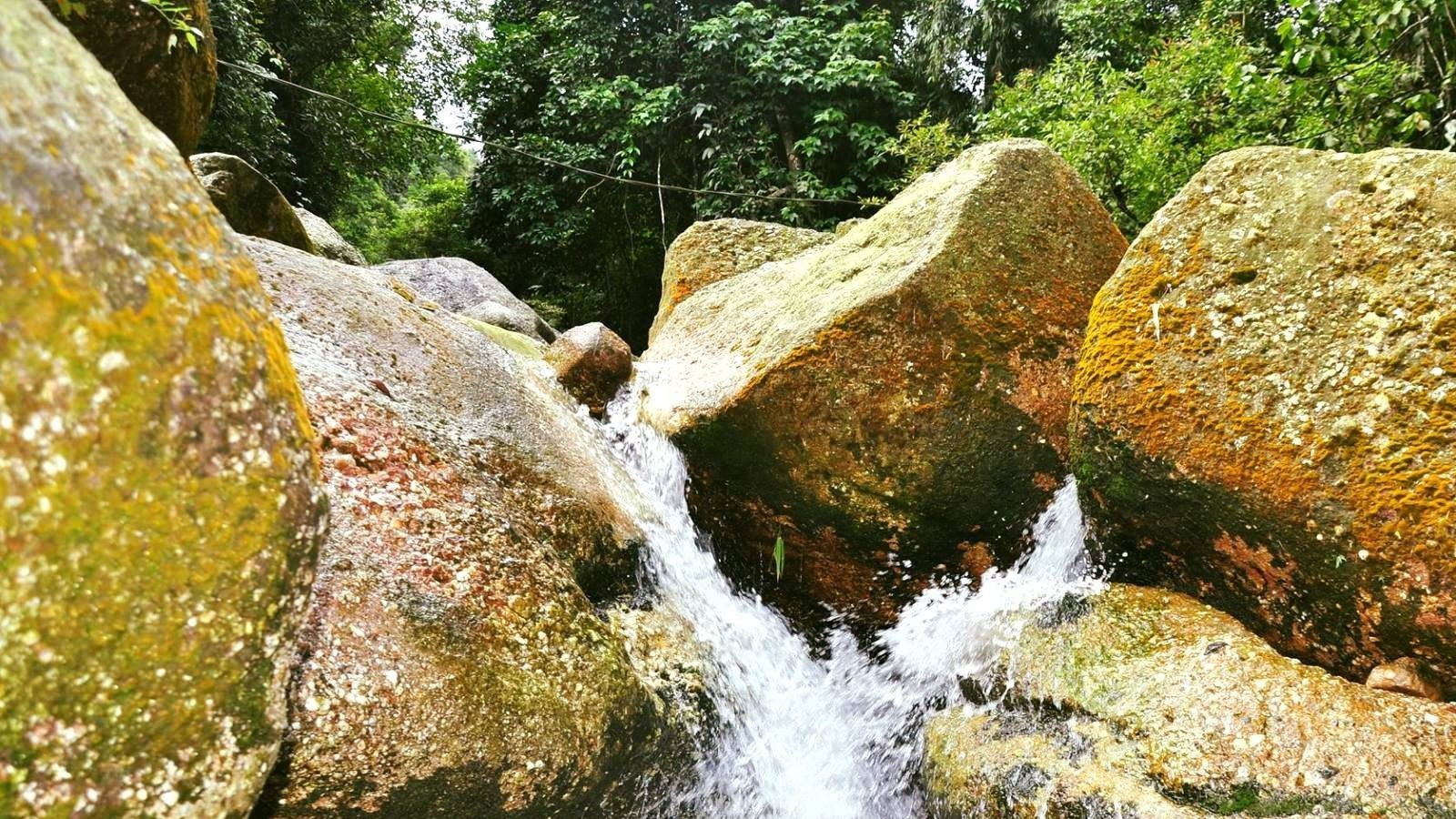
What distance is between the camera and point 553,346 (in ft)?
21.0

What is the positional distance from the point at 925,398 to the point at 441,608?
2.62 metres

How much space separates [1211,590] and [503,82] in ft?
44.3

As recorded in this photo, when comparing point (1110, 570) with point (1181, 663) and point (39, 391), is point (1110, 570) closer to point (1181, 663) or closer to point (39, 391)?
point (1181, 663)

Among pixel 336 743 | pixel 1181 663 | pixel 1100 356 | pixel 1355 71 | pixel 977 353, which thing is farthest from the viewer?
pixel 1355 71

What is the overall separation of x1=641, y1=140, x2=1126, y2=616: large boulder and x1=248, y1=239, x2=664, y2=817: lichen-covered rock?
95 cm

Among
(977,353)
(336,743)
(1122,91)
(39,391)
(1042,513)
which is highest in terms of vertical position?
(1122,91)

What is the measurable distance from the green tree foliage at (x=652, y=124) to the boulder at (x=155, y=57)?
805 centimetres

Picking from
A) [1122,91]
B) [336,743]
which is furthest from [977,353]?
[1122,91]

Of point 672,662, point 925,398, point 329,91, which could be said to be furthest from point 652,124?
point 672,662

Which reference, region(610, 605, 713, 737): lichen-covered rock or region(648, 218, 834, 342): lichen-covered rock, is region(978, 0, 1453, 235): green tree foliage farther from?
region(610, 605, 713, 737): lichen-covered rock

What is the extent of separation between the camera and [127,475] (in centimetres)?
149

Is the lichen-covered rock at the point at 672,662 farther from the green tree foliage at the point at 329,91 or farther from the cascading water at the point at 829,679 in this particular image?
the green tree foliage at the point at 329,91

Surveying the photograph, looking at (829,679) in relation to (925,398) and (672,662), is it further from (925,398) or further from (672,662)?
(925,398)

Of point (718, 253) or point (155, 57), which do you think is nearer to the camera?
point (155, 57)
